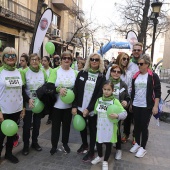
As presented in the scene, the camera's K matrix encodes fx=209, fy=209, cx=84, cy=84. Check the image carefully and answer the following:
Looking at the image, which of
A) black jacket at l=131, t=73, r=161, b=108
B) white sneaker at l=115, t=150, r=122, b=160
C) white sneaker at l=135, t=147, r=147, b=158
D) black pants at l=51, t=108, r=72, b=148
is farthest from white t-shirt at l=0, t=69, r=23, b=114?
white sneaker at l=135, t=147, r=147, b=158

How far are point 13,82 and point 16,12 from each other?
44.6 feet

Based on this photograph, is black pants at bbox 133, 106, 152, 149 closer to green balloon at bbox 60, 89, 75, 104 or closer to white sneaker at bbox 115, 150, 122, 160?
white sneaker at bbox 115, 150, 122, 160

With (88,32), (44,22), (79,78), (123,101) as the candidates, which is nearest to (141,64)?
(123,101)

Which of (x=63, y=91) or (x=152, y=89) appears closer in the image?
(x=63, y=91)

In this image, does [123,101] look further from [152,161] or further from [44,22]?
[44,22]

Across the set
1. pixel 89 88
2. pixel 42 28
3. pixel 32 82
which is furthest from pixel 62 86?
pixel 42 28

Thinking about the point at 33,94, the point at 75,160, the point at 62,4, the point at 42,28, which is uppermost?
the point at 62,4

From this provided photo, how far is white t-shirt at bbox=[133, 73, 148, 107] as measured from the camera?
3924mm

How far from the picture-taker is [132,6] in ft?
55.3

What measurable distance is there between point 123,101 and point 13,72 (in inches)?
76.3

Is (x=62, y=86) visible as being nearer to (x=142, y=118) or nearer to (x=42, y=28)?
(x=142, y=118)

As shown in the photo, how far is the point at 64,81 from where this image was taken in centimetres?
368

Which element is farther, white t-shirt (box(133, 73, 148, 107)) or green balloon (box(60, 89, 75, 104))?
white t-shirt (box(133, 73, 148, 107))

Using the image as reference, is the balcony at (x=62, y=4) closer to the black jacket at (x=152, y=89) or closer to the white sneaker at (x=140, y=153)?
the black jacket at (x=152, y=89)
